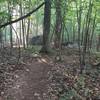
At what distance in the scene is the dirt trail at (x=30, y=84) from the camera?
800cm

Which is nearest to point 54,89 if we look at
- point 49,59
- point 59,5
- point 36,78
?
point 36,78

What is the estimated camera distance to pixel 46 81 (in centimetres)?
938

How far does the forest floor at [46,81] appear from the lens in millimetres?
8195

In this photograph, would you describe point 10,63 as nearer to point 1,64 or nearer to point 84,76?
point 1,64

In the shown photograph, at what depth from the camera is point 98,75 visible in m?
11.1

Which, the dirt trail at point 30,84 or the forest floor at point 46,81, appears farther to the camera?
the forest floor at point 46,81

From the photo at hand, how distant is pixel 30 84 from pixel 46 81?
0.75 meters

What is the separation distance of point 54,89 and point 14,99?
175cm

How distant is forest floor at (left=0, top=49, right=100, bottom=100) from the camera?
8195 mm

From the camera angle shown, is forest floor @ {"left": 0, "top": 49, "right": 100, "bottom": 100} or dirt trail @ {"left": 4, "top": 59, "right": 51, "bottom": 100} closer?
dirt trail @ {"left": 4, "top": 59, "right": 51, "bottom": 100}

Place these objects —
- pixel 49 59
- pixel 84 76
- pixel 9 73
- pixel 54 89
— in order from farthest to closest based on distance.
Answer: pixel 49 59
pixel 84 76
pixel 9 73
pixel 54 89

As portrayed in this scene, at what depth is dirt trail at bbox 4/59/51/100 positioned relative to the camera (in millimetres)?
7996

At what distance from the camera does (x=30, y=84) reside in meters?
9.00

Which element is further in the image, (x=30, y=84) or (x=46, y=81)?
(x=46, y=81)
